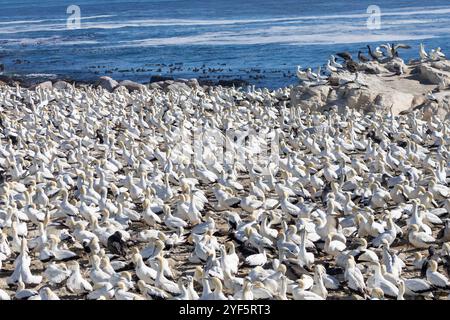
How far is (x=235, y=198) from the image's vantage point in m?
16.0

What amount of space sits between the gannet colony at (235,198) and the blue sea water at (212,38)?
17044mm

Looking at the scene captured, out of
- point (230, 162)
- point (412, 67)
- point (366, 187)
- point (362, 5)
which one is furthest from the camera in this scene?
point (362, 5)

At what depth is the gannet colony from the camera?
38.5 ft

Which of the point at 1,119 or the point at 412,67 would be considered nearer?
the point at 1,119

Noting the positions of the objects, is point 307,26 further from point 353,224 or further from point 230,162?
point 353,224

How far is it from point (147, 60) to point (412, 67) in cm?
2867

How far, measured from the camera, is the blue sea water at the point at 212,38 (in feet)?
A: 169

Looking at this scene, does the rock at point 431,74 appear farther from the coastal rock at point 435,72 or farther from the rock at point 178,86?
the rock at point 178,86

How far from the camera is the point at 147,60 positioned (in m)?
57.2

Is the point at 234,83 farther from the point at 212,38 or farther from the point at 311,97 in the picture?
the point at 212,38

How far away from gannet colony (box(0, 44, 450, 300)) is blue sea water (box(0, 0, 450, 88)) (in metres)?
17.0

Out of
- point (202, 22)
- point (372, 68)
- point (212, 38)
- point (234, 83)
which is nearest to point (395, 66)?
point (372, 68)

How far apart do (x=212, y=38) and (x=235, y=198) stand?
53347 millimetres
